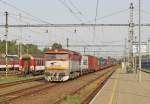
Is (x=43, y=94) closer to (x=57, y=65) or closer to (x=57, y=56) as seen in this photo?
(x=57, y=65)

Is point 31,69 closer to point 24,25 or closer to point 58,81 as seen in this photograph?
point 24,25

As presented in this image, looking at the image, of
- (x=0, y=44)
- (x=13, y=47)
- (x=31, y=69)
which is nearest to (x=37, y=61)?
(x=31, y=69)

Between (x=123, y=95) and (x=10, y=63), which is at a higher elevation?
(x=10, y=63)

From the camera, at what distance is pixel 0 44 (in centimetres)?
10488

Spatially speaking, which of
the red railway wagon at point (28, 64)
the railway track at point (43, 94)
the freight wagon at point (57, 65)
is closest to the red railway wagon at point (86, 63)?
the red railway wagon at point (28, 64)

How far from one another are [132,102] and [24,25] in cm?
3494

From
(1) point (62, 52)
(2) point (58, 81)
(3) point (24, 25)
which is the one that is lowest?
(2) point (58, 81)

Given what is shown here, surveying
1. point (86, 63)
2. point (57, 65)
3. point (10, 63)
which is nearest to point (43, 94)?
point (57, 65)

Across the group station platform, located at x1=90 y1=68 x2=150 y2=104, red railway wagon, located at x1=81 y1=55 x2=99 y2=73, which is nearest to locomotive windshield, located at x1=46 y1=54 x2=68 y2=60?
station platform, located at x1=90 y1=68 x2=150 y2=104

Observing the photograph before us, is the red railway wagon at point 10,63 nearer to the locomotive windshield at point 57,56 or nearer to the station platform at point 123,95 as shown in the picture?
the locomotive windshield at point 57,56

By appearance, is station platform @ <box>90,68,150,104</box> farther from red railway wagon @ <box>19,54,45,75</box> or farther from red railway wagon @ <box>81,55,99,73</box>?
red railway wagon @ <box>81,55,99,73</box>

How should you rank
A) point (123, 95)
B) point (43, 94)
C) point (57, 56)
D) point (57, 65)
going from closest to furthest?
1. point (123, 95)
2. point (43, 94)
3. point (57, 65)
4. point (57, 56)

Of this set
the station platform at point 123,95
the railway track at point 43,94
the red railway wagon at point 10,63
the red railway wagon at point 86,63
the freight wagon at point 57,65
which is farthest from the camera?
the red railway wagon at point 10,63

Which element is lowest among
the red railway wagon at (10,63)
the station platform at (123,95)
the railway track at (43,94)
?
the railway track at (43,94)
